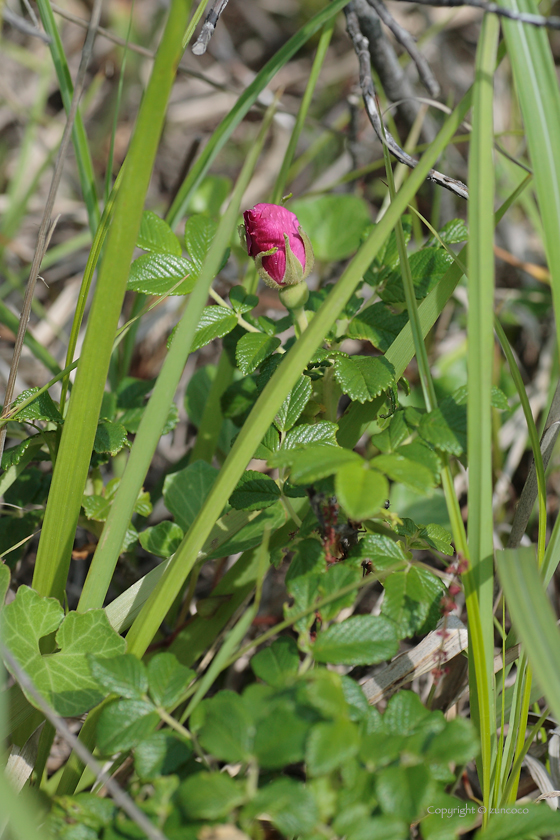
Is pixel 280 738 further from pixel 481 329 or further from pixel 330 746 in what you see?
pixel 481 329

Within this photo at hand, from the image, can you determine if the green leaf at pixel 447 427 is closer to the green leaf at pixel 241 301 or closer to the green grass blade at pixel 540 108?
the green grass blade at pixel 540 108

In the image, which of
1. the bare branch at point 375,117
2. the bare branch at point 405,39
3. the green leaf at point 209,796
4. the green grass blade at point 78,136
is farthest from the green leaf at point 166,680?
the bare branch at point 405,39

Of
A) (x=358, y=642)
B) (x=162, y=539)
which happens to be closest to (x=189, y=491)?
(x=162, y=539)

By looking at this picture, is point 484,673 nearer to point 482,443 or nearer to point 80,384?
point 482,443

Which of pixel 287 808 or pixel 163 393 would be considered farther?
pixel 163 393

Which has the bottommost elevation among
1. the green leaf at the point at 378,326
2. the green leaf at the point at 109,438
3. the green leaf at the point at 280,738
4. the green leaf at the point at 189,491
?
the green leaf at the point at 280,738

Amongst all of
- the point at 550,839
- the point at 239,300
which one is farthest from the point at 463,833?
the point at 239,300
